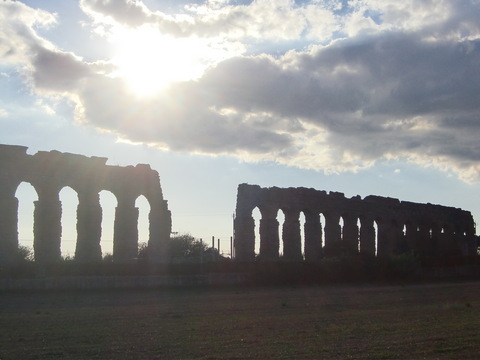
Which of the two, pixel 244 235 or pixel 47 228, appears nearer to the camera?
pixel 47 228

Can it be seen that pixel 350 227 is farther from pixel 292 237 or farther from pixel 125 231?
pixel 125 231

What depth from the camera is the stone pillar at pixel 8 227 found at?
27766 mm

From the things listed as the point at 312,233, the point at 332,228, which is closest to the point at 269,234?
the point at 312,233

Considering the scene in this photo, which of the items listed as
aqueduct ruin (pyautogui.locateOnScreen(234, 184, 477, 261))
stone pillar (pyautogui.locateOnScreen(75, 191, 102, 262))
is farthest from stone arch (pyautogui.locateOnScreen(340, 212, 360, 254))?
stone pillar (pyautogui.locateOnScreen(75, 191, 102, 262))

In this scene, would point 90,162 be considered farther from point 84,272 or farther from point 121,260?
point 84,272

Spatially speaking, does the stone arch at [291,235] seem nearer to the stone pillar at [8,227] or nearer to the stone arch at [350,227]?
the stone arch at [350,227]

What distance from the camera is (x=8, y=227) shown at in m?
28.1

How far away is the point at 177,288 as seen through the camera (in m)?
25.8

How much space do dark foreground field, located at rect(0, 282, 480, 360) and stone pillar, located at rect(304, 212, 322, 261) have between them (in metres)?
17.7

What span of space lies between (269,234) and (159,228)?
7395mm

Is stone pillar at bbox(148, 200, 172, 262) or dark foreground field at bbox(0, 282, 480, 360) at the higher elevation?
stone pillar at bbox(148, 200, 172, 262)

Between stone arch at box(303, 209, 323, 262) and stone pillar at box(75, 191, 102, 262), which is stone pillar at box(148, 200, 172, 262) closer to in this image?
stone pillar at box(75, 191, 102, 262)

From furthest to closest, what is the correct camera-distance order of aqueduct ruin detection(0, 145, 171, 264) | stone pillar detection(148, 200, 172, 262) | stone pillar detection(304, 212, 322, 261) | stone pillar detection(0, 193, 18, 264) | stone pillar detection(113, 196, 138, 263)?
stone pillar detection(304, 212, 322, 261) < stone pillar detection(148, 200, 172, 262) < stone pillar detection(113, 196, 138, 263) < aqueduct ruin detection(0, 145, 171, 264) < stone pillar detection(0, 193, 18, 264)

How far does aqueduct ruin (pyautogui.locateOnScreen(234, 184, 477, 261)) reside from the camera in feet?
119
